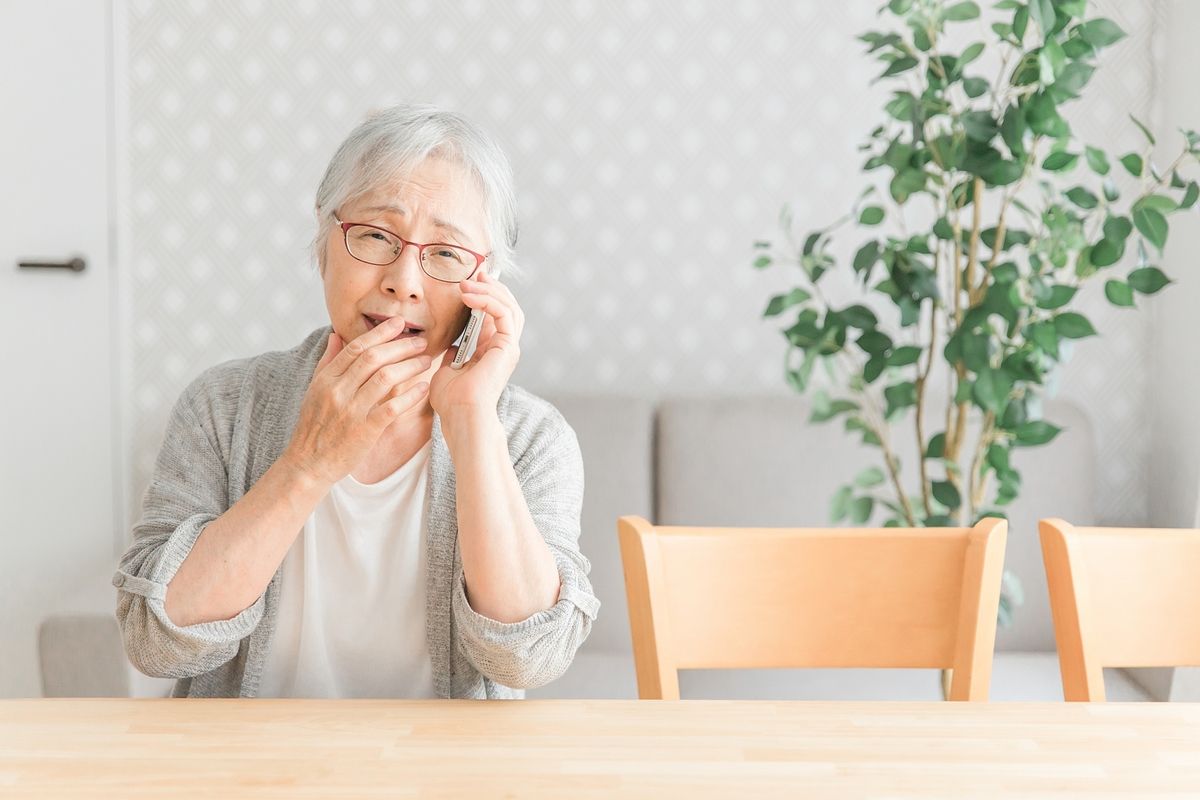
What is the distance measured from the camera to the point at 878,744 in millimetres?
947

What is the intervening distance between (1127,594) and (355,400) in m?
0.86

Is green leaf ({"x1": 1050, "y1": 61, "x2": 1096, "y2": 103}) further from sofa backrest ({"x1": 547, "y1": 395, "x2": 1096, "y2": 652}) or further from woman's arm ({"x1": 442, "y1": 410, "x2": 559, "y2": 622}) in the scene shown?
woman's arm ({"x1": 442, "y1": 410, "x2": 559, "y2": 622})

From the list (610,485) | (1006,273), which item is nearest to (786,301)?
(1006,273)

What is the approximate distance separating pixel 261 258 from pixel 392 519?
→ 4.96 ft

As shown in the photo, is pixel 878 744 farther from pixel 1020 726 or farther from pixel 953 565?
pixel 953 565

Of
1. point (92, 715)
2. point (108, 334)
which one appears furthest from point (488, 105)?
point (92, 715)

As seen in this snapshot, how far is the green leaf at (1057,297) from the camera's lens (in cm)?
178

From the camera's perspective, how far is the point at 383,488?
127cm

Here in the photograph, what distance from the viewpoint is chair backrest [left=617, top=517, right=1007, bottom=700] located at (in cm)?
124

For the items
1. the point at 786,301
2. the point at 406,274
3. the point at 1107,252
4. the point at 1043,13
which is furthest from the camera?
the point at 786,301

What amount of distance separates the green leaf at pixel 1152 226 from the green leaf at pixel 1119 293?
80mm

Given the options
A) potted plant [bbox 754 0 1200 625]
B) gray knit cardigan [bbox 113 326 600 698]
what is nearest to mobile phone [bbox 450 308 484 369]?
gray knit cardigan [bbox 113 326 600 698]

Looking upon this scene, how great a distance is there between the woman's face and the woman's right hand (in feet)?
0.12

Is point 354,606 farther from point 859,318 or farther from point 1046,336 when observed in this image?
point 1046,336
